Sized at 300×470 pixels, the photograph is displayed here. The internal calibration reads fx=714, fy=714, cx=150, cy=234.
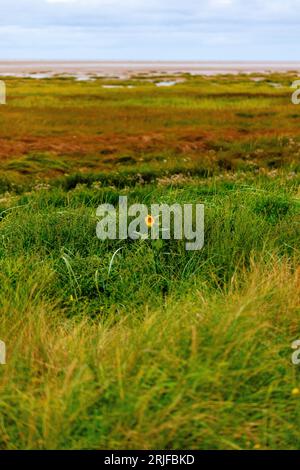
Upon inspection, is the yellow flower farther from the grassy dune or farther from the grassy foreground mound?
the grassy foreground mound

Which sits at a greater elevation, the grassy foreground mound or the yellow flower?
the yellow flower

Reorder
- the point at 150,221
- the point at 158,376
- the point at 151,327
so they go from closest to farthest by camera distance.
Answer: the point at 158,376 → the point at 151,327 → the point at 150,221

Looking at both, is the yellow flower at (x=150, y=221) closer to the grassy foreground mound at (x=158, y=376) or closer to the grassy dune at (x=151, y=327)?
the grassy dune at (x=151, y=327)

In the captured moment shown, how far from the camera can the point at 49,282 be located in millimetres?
5949

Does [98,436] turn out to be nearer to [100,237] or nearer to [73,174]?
[100,237]

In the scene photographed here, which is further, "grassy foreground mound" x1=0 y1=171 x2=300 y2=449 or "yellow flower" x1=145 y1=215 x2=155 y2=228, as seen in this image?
"yellow flower" x1=145 y1=215 x2=155 y2=228

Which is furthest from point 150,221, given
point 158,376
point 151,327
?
point 158,376

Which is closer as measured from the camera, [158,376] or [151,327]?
[158,376]

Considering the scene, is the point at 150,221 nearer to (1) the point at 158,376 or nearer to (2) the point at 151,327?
(2) the point at 151,327

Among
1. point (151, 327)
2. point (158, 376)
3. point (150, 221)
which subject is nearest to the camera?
point (158, 376)

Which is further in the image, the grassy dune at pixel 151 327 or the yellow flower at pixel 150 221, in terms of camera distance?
the yellow flower at pixel 150 221

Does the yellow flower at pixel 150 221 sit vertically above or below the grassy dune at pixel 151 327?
above

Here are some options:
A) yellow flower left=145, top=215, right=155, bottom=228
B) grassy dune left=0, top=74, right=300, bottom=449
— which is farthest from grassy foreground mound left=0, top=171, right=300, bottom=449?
yellow flower left=145, top=215, right=155, bottom=228

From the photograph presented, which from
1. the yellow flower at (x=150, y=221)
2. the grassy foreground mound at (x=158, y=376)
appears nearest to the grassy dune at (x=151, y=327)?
the grassy foreground mound at (x=158, y=376)
